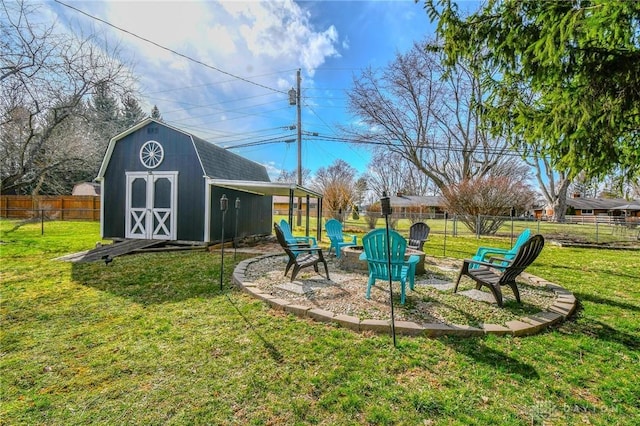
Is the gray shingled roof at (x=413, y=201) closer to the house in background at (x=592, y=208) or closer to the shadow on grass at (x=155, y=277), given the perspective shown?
the house in background at (x=592, y=208)

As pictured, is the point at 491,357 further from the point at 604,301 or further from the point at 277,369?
the point at 604,301

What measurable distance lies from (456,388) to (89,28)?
1337cm

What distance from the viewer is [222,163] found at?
10.0 m

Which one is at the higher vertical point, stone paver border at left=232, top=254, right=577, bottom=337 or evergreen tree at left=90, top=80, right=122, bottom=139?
evergreen tree at left=90, top=80, right=122, bottom=139

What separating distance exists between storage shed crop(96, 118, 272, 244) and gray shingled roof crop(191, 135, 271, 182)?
1.7 inches

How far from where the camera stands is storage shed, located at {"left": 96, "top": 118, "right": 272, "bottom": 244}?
8.78 m

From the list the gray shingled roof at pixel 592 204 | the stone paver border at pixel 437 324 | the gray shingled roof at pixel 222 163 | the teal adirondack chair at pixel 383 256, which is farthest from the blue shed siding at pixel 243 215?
the gray shingled roof at pixel 592 204

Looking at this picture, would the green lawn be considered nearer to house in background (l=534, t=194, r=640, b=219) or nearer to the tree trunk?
the tree trunk

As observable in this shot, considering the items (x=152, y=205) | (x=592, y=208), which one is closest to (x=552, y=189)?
(x=592, y=208)

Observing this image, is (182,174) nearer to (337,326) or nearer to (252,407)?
(337,326)

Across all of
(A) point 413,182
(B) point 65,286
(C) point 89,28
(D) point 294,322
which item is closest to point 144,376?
(D) point 294,322

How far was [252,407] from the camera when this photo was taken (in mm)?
2008

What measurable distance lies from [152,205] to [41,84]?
492 cm

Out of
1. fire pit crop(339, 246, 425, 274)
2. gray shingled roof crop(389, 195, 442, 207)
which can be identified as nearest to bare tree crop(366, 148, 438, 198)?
gray shingled roof crop(389, 195, 442, 207)
